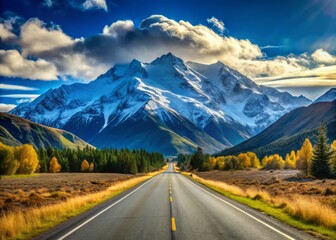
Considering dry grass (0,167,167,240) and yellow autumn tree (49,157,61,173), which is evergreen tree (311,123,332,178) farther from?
yellow autumn tree (49,157,61,173)

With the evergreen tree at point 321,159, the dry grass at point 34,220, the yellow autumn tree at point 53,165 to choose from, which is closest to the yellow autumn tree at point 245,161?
the yellow autumn tree at point 53,165

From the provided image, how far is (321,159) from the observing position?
226 feet

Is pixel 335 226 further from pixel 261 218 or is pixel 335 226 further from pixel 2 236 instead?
pixel 2 236

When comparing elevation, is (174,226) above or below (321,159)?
below

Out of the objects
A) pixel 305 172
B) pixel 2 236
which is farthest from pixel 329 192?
pixel 305 172

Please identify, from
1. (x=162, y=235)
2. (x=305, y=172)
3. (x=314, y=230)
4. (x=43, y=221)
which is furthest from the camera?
(x=305, y=172)

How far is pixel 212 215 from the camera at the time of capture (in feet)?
63.7

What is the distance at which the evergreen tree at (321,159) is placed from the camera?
67812 mm

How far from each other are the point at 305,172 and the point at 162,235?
240ft

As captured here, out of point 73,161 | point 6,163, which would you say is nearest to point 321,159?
point 6,163

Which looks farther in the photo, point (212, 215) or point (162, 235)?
point (212, 215)

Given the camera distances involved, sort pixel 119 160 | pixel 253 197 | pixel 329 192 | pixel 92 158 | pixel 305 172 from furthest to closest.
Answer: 1. pixel 92 158
2. pixel 119 160
3. pixel 305 172
4. pixel 329 192
5. pixel 253 197

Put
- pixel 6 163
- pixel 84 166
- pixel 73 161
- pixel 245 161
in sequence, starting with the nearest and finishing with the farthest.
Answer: pixel 6 163 < pixel 84 166 < pixel 73 161 < pixel 245 161

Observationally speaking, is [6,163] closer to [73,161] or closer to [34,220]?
[73,161]
